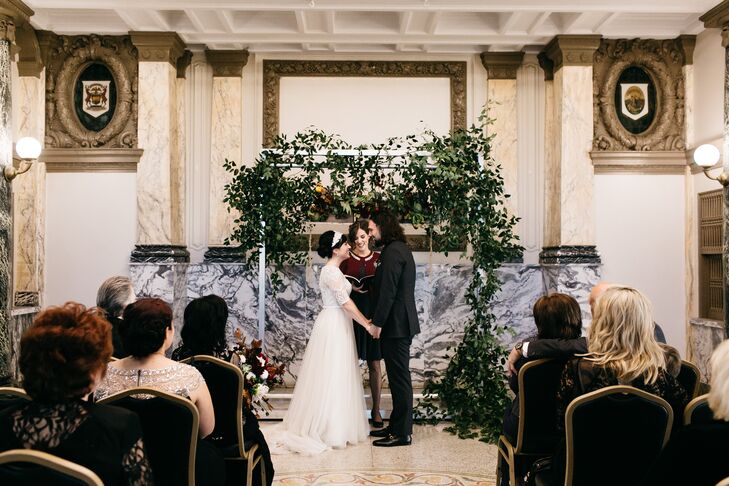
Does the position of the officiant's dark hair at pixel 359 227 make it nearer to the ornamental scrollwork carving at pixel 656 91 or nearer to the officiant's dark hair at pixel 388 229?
the officiant's dark hair at pixel 388 229

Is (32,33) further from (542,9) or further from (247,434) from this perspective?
(247,434)

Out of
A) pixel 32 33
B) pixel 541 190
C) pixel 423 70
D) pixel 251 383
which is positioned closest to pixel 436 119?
pixel 423 70

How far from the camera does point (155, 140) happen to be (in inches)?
357

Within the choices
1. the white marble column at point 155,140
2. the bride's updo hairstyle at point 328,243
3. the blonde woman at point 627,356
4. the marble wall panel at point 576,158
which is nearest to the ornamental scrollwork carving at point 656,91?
the marble wall panel at point 576,158

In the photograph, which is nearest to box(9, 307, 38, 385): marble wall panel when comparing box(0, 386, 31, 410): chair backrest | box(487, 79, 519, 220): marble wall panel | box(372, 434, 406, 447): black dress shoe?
box(372, 434, 406, 447): black dress shoe

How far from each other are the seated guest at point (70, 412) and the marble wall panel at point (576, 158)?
751cm

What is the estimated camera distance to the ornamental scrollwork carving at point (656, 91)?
374 inches

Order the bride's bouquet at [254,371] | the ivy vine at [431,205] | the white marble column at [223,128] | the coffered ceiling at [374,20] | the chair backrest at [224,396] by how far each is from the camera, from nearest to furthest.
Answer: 1. the chair backrest at [224,396]
2. the bride's bouquet at [254,371]
3. the ivy vine at [431,205]
4. the coffered ceiling at [374,20]
5. the white marble column at [223,128]

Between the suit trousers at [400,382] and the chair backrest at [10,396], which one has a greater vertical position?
the chair backrest at [10,396]

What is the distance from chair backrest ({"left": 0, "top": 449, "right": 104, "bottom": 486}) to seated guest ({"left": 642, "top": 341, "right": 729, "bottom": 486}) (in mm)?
1619

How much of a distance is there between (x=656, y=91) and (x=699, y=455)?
8414mm

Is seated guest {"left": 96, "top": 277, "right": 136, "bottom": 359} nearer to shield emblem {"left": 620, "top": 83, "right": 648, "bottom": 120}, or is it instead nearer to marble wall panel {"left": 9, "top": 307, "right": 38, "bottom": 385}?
marble wall panel {"left": 9, "top": 307, "right": 38, "bottom": 385}

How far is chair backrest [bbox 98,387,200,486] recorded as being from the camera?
114 inches

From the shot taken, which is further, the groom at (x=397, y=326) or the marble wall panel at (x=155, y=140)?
the marble wall panel at (x=155, y=140)
